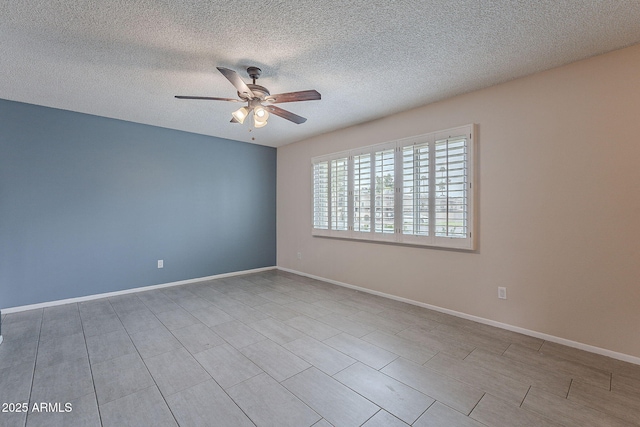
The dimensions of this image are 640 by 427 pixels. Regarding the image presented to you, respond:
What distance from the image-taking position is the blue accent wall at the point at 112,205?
3.43 metres

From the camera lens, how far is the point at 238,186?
17.5ft

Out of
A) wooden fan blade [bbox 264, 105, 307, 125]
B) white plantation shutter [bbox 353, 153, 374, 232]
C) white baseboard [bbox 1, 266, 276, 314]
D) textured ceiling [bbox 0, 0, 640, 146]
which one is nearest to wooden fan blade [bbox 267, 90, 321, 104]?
wooden fan blade [bbox 264, 105, 307, 125]

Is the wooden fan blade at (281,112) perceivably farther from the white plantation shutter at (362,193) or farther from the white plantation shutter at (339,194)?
the white plantation shutter at (339,194)

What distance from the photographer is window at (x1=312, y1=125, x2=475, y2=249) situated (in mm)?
3129

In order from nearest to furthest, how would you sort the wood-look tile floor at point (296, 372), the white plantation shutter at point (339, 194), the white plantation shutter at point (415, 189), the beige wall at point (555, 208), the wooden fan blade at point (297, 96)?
the wood-look tile floor at point (296, 372)
the beige wall at point (555, 208)
the wooden fan blade at point (297, 96)
the white plantation shutter at point (415, 189)
the white plantation shutter at point (339, 194)

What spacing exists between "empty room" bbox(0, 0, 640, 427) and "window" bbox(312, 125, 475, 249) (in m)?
0.03

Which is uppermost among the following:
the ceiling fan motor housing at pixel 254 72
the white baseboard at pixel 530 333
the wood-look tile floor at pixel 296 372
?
the ceiling fan motor housing at pixel 254 72

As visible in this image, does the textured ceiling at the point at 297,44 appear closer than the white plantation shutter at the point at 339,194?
Yes

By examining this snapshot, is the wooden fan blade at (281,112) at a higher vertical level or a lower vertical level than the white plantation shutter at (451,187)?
higher

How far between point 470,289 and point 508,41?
2.37m

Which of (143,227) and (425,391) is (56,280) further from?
(425,391)

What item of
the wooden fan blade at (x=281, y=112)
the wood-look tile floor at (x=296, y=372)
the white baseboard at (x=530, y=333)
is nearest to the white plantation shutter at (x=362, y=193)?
the white baseboard at (x=530, y=333)

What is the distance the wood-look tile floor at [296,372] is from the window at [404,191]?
3.38 feet

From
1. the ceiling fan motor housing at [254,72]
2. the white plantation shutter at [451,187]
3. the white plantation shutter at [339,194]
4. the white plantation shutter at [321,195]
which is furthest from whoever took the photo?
the white plantation shutter at [321,195]
